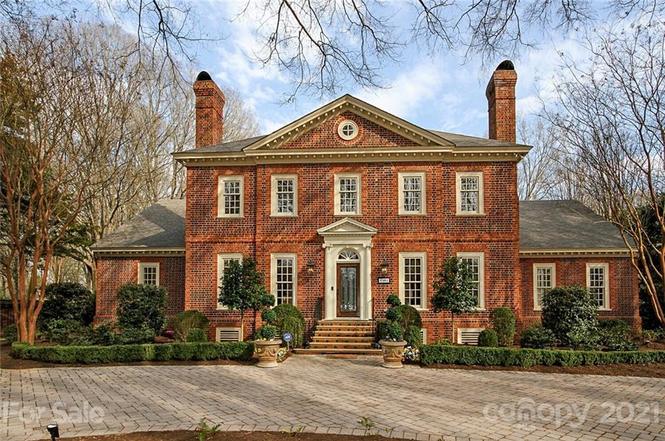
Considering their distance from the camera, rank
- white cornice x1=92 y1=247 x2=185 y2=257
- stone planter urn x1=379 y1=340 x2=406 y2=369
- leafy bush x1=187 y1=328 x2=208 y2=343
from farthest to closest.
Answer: white cornice x1=92 y1=247 x2=185 y2=257 < leafy bush x1=187 y1=328 x2=208 y2=343 < stone planter urn x1=379 y1=340 x2=406 y2=369

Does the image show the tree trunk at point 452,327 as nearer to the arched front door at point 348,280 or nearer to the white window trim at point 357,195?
the arched front door at point 348,280

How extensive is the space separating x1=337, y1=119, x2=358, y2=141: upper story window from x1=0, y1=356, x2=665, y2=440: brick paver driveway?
8.73 m

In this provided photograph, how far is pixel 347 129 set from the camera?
19.0 metres

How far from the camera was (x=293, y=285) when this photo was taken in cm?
1888

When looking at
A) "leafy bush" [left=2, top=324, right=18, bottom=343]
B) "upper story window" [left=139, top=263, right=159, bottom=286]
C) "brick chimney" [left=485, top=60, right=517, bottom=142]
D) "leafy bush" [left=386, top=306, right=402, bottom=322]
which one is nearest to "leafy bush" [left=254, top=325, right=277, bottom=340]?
"leafy bush" [left=386, top=306, right=402, bottom=322]

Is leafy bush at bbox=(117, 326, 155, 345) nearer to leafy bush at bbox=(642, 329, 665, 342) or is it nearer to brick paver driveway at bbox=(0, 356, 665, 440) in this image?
brick paver driveway at bbox=(0, 356, 665, 440)

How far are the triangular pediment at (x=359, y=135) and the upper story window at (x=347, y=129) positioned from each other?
0.16 metres

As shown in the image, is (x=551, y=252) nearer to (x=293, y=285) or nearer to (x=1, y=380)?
(x=293, y=285)

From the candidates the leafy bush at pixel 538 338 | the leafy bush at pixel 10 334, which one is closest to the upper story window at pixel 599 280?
the leafy bush at pixel 538 338

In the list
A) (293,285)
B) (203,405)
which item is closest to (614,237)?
(293,285)

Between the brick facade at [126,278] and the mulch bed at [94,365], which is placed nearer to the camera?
the mulch bed at [94,365]

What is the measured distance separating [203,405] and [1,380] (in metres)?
6.54

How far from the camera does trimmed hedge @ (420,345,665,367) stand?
1366 centimetres

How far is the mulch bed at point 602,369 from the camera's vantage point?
13.0 meters
